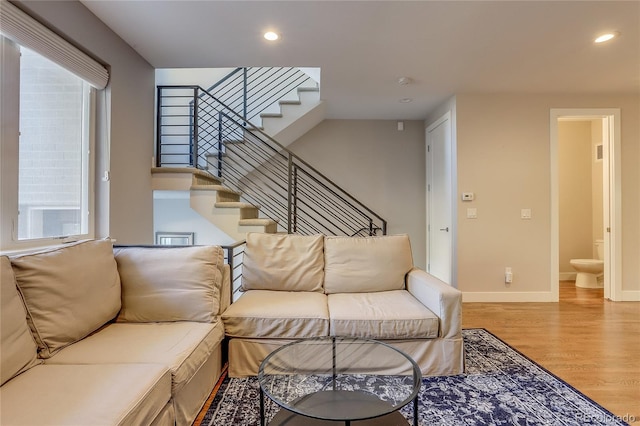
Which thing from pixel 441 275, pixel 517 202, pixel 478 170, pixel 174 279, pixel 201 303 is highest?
pixel 478 170

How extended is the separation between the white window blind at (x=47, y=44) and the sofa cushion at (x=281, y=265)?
162cm

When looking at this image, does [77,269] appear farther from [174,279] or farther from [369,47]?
[369,47]

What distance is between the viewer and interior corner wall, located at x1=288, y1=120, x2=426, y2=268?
4891 millimetres

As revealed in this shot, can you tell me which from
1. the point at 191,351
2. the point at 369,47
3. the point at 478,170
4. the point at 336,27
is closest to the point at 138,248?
the point at 191,351

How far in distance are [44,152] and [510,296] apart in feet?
15.0

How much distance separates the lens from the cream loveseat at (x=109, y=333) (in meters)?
1.06

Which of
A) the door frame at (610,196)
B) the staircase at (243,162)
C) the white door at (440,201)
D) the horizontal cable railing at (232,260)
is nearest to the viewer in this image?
the horizontal cable railing at (232,260)

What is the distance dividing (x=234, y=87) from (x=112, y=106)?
2326 mm

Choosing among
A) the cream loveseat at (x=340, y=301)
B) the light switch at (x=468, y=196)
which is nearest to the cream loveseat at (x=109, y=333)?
the cream loveseat at (x=340, y=301)

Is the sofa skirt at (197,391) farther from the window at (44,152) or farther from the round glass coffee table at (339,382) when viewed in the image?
the window at (44,152)

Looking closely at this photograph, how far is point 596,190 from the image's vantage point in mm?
4879

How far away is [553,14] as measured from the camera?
2207 millimetres

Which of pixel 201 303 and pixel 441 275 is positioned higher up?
pixel 201 303

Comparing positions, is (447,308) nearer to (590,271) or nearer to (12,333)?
(12,333)
